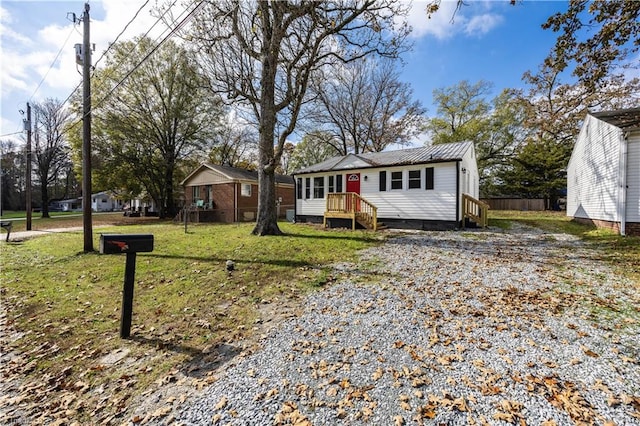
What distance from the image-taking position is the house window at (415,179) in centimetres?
1277

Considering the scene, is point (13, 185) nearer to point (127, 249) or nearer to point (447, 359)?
point (127, 249)

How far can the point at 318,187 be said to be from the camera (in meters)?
15.9

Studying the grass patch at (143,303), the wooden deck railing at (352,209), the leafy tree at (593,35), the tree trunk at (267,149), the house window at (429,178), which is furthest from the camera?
the wooden deck railing at (352,209)

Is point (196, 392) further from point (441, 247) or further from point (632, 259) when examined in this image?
point (632, 259)

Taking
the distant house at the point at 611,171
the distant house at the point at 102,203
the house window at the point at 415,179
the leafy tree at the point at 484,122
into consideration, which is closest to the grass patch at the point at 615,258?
the distant house at the point at 611,171

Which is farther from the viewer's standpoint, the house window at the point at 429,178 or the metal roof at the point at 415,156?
the house window at the point at 429,178

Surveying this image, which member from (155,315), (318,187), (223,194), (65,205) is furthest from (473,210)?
(65,205)

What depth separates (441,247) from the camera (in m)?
8.44

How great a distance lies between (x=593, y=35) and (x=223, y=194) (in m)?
20.1

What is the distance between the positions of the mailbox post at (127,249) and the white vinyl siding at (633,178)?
44.4 feet

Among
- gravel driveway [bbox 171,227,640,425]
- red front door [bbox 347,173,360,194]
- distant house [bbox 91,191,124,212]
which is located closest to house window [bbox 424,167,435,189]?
red front door [bbox 347,173,360,194]

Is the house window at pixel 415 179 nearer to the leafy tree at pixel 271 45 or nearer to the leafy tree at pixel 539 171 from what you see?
the leafy tree at pixel 271 45

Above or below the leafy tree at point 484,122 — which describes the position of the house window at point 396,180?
below

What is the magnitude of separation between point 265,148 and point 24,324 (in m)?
7.95
